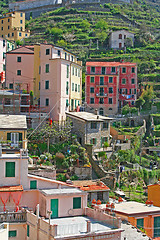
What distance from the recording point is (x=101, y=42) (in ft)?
327

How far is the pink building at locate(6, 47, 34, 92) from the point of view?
211 ft

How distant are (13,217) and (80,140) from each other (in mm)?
24431

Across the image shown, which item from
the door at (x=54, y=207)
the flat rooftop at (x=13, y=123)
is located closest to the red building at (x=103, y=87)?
the flat rooftop at (x=13, y=123)

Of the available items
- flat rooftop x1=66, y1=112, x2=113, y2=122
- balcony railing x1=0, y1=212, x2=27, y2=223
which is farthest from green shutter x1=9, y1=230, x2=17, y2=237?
flat rooftop x1=66, y1=112, x2=113, y2=122

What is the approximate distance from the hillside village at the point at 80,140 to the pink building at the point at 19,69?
13 centimetres

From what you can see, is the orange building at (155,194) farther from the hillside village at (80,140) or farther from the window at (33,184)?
the window at (33,184)

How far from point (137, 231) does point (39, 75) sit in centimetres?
3445

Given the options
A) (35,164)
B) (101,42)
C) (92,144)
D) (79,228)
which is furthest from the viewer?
(101,42)

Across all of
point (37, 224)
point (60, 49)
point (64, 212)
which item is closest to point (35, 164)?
point (64, 212)

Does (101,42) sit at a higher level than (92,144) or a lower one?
higher

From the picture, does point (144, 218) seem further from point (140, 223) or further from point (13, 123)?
point (13, 123)

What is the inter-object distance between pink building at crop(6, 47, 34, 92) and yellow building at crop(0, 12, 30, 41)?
39.0 m

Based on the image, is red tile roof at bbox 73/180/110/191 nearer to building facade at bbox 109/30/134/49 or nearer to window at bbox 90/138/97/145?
window at bbox 90/138/97/145

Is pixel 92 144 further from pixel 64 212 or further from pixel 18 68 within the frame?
pixel 64 212
